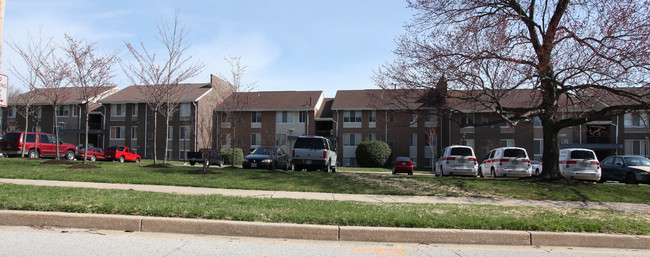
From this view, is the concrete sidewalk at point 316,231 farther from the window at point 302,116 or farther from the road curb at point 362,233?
the window at point 302,116

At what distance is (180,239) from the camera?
634 centimetres

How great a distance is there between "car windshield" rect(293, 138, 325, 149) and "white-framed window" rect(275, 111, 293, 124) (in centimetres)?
2514

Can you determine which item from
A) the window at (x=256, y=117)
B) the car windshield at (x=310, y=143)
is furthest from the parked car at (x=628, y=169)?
the window at (x=256, y=117)

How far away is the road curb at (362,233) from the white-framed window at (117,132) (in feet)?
138

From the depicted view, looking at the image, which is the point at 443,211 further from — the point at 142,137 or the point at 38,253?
the point at 142,137

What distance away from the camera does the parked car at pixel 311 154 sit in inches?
705

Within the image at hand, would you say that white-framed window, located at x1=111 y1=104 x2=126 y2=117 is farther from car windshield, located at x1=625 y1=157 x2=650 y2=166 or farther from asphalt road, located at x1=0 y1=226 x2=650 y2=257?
car windshield, located at x1=625 y1=157 x2=650 y2=166

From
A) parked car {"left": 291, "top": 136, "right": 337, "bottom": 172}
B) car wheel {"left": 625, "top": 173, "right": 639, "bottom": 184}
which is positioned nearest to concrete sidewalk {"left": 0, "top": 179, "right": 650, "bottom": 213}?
parked car {"left": 291, "top": 136, "right": 337, "bottom": 172}

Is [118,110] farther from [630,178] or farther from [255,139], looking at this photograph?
[630,178]

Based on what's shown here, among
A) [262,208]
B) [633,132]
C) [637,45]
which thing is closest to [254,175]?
[262,208]

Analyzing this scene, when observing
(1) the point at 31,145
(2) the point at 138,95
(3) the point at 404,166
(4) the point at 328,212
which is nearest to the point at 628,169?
(3) the point at 404,166

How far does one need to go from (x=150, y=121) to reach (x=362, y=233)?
41.8 m

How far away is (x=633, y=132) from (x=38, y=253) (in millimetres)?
45582

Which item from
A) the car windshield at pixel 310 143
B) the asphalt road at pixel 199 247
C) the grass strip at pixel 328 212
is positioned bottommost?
the asphalt road at pixel 199 247
